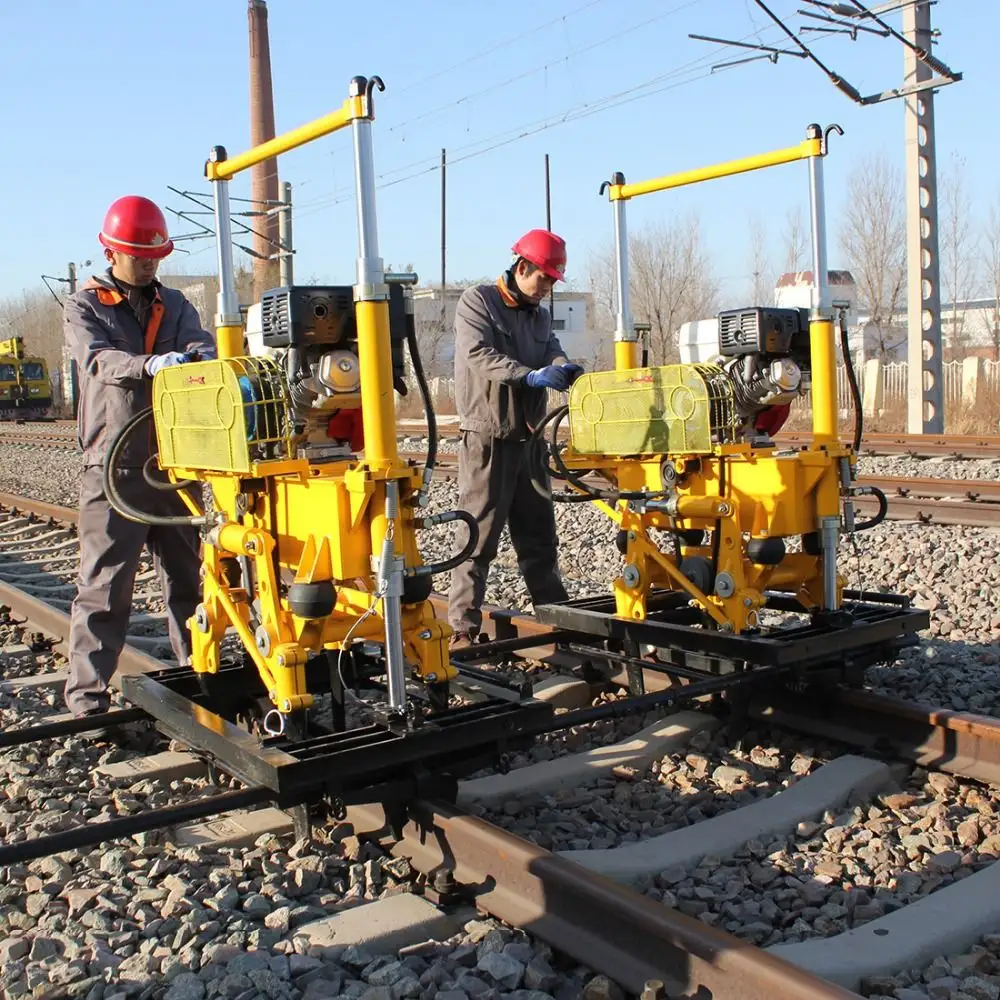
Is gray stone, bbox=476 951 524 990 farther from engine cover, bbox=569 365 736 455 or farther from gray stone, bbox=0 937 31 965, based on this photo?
engine cover, bbox=569 365 736 455

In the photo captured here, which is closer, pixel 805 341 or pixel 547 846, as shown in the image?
pixel 547 846

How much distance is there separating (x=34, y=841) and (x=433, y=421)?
5.41 ft

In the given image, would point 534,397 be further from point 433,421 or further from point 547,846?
point 547,846

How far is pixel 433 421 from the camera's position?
12.0 feet

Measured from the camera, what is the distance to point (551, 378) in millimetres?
4988

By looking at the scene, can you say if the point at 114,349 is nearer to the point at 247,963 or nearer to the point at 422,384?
the point at 422,384

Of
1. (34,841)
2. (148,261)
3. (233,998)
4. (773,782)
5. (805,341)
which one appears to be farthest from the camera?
(805,341)

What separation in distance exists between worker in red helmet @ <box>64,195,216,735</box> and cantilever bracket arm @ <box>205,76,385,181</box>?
560 millimetres

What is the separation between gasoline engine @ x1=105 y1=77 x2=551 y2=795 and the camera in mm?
3416

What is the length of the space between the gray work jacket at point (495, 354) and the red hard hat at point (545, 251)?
0.33 metres

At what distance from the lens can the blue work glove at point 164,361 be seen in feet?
13.5

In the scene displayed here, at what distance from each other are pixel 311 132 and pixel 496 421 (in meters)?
2.36

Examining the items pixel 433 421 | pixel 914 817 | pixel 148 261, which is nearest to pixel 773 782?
pixel 914 817

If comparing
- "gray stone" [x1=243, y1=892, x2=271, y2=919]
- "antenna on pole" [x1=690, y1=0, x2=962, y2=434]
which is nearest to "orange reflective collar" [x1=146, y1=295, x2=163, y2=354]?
"gray stone" [x1=243, y1=892, x2=271, y2=919]
